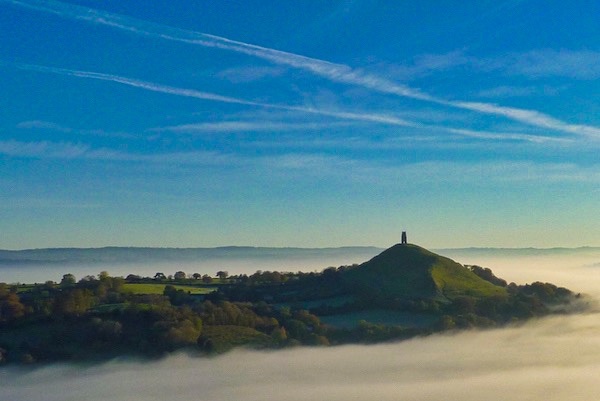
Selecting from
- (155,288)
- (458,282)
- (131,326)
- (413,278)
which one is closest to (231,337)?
(131,326)

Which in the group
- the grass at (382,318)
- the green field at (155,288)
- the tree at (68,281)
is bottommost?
the grass at (382,318)

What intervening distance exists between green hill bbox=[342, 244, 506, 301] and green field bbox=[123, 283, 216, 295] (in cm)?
3548

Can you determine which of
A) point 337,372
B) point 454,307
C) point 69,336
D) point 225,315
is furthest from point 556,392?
point 69,336

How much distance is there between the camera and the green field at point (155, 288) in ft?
471

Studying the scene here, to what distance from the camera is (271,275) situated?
179375 mm

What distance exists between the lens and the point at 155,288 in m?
148

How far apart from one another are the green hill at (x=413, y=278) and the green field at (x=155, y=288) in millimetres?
35480

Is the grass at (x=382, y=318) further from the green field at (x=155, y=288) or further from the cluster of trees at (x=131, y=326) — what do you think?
the green field at (x=155, y=288)

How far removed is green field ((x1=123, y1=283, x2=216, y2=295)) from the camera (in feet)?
A: 471

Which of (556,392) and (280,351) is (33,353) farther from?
(556,392)

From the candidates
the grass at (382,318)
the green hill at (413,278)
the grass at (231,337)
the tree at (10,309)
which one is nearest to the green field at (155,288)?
the tree at (10,309)

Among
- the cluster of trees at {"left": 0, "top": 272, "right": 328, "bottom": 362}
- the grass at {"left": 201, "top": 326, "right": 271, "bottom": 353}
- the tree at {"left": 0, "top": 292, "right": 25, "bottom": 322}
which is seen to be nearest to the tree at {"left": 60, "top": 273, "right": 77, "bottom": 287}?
the cluster of trees at {"left": 0, "top": 272, "right": 328, "bottom": 362}

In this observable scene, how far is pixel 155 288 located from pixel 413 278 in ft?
203

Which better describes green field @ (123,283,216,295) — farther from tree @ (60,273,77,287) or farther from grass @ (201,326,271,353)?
grass @ (201,326,271,353)
